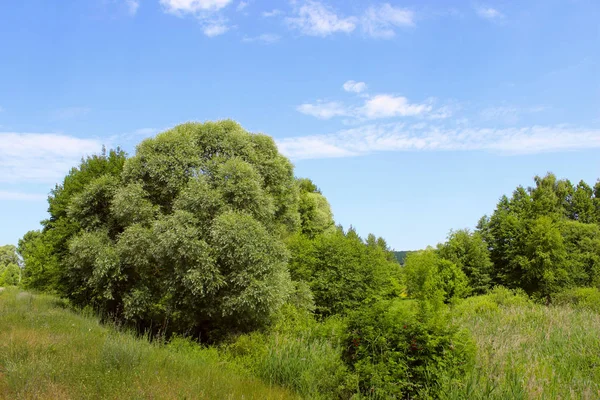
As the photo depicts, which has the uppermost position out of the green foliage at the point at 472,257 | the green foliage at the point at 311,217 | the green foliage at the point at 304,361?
the green foliage at the point at 311,217

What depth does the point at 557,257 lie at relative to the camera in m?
33.4

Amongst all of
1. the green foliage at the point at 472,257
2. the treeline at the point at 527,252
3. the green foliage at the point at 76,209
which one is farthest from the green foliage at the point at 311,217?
the green foliage at the point at 76,209

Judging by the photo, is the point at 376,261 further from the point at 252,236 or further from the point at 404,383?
the point at 404,383

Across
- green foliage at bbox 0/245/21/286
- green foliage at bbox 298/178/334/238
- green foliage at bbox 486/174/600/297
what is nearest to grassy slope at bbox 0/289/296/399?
green foliage at bbox 298/178/334/238

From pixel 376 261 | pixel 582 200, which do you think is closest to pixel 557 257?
pixel 376 261

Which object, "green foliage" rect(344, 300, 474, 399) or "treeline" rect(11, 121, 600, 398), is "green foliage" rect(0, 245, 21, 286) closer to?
"treeline" rect(11, 121, 600, 398)

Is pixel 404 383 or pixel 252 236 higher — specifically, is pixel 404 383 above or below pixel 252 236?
below

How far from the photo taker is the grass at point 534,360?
7.66m

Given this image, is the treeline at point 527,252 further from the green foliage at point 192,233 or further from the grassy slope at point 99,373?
the grassy slope at point 99,373

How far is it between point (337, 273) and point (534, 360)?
13.9 metres

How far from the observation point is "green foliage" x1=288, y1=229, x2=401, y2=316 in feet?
75.6

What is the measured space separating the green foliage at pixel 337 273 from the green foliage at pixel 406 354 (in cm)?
1375

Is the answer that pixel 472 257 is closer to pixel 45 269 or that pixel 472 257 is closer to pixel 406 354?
pixel 406 354

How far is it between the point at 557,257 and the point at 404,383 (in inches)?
1253
